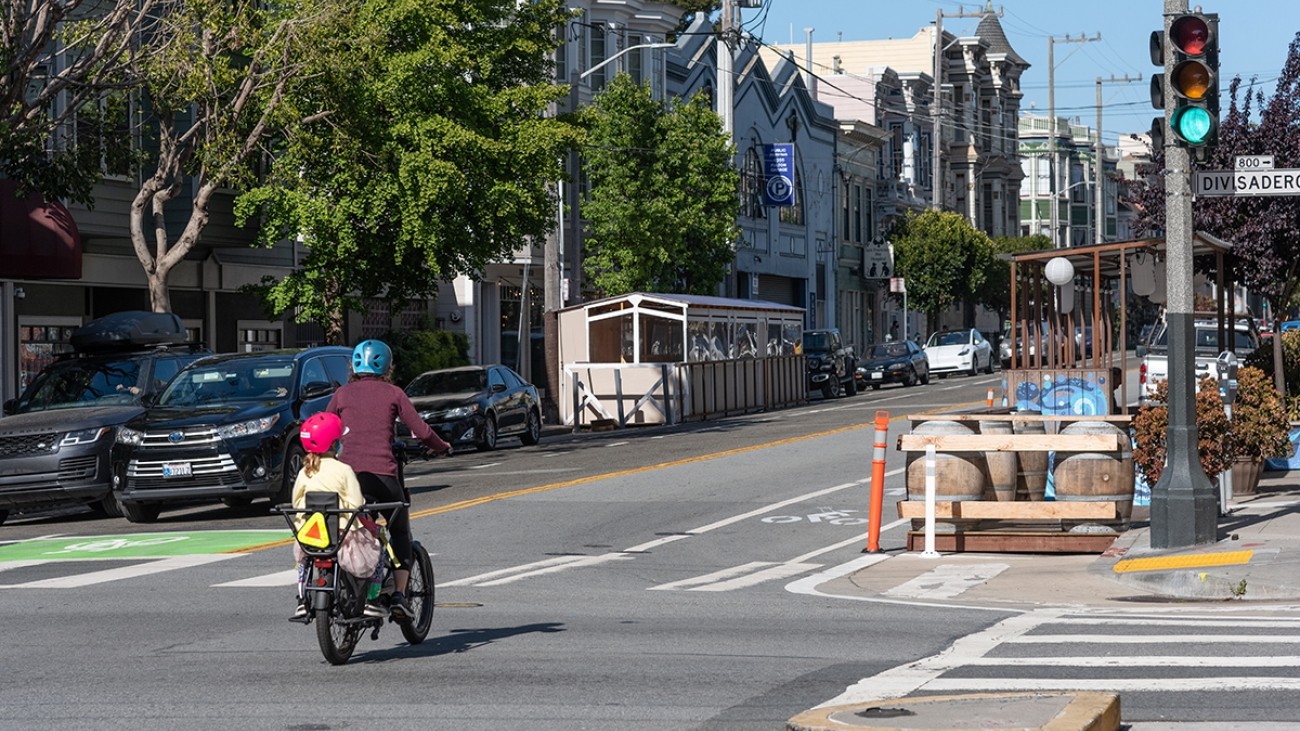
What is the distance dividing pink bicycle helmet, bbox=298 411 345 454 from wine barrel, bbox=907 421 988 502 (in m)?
7.78

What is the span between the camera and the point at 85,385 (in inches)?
935

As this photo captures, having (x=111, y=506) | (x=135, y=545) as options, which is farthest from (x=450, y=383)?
(x=135, y=545)

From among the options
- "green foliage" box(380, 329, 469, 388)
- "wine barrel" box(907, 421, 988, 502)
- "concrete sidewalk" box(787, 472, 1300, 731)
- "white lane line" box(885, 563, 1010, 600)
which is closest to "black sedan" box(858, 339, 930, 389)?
"green foliage" box(380, 329, 469, 388)

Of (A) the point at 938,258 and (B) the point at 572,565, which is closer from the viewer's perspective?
(B) the point at 572,565

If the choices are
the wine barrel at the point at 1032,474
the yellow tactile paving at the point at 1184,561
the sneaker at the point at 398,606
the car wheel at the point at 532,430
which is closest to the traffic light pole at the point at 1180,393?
the yellow tactile paving at the point at 1184,561

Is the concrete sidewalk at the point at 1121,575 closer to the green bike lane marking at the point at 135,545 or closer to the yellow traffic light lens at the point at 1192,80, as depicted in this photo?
the yellow traffic light lens at the point at 1192,80

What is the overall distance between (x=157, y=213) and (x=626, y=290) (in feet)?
69.5

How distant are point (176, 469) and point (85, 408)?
9.34 feet

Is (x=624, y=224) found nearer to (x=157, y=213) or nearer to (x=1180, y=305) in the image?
(x=157, y=213)

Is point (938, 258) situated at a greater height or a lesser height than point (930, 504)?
greater

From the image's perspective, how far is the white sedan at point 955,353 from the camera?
67812 millimetres

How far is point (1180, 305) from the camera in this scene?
15.7 metres

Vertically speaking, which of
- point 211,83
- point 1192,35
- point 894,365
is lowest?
point 894,365

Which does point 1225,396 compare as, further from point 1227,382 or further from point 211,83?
point 211,83
